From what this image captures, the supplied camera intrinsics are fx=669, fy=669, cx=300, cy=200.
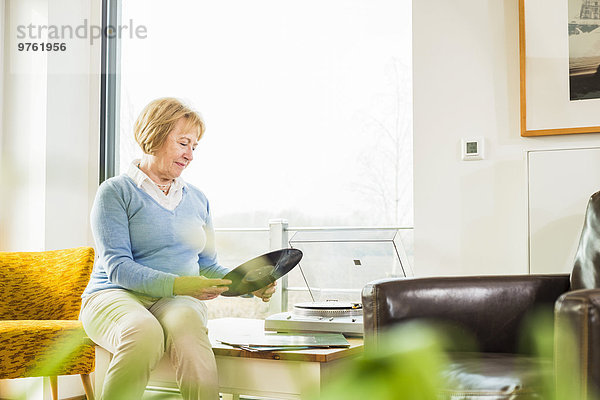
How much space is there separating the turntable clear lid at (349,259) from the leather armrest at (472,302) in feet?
2.19

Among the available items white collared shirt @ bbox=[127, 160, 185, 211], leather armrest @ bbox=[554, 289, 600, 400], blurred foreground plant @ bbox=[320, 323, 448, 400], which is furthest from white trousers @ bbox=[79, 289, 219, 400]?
blurred foreground plant @ bbox=[320, 323, 448, 400]

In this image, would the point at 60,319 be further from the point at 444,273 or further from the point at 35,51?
the point at 444,273

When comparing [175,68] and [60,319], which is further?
[175,68]

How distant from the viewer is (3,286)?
2934 mm

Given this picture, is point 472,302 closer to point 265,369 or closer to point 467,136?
point 265,369

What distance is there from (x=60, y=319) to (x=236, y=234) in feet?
3.01

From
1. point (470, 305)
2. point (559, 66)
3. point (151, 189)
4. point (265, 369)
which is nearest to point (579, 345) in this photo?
point (470, 305)

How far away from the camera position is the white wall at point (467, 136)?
8.40 feet

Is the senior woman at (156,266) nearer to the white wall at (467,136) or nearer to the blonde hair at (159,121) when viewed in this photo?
the blonde hair at (159,121)

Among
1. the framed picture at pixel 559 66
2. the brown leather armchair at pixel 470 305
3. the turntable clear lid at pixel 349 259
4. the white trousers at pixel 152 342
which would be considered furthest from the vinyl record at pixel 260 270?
the framed picture at pixel 559 66

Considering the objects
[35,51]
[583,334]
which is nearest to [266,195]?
[35,51]

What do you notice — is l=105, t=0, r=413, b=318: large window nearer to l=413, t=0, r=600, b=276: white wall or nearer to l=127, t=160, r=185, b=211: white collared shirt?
l=413, t=0, r=600, b=276: white wall

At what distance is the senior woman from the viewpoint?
1.86 metres

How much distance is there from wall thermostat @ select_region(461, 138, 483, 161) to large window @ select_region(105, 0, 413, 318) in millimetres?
410
